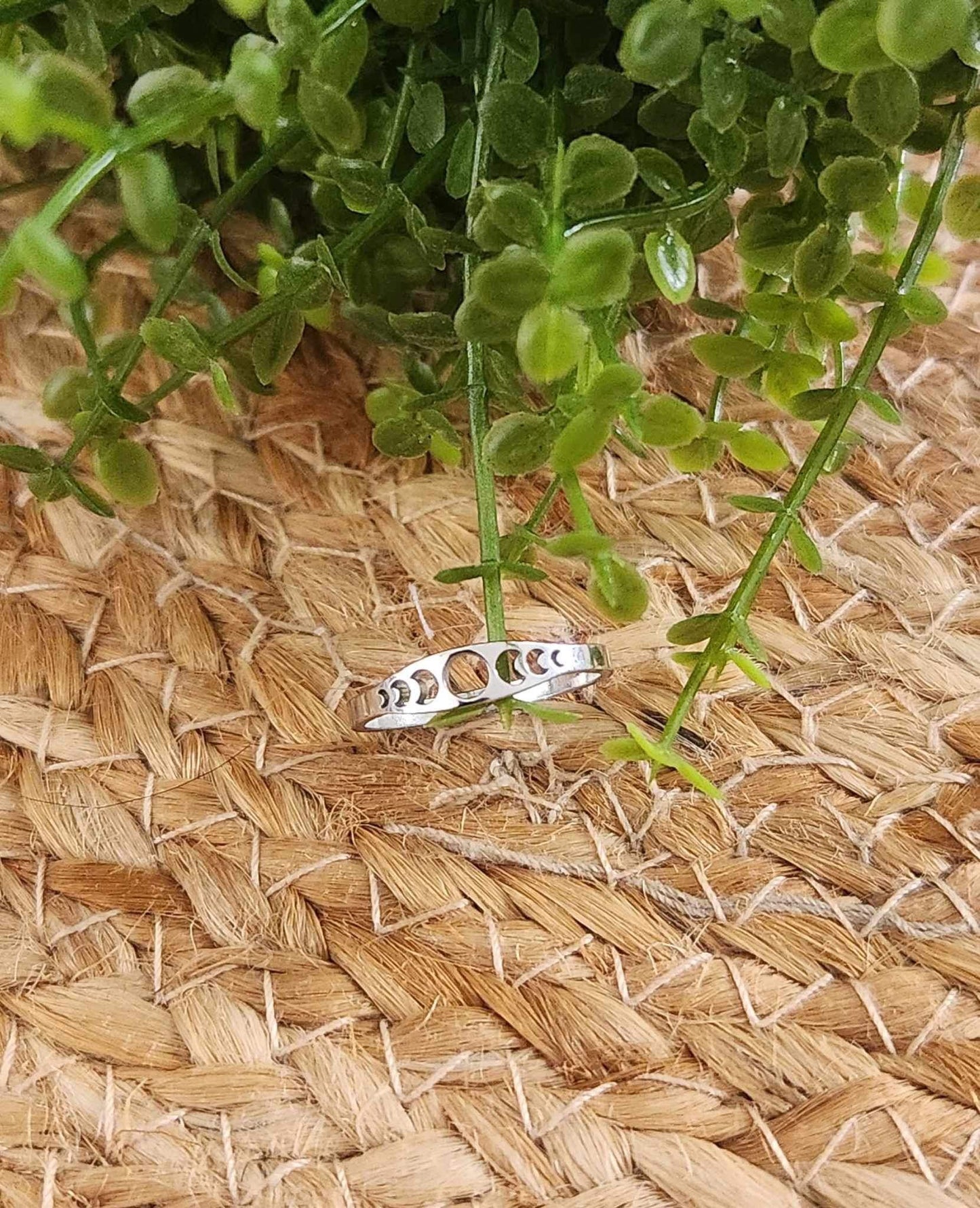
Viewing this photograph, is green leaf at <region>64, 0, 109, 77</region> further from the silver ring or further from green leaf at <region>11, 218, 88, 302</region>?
the silver ring

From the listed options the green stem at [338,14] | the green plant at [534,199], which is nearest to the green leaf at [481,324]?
the green plant at [534,199]

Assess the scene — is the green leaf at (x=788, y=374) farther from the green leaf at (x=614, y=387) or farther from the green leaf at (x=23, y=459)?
the green leaf at (x=23, y=459)

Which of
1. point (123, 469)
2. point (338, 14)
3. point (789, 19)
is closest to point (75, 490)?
point (123, 469)

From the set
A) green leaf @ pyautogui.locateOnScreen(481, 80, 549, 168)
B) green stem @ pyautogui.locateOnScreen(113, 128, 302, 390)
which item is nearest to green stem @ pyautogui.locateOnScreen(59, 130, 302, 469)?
green stem @ pyautogui.locateOnScreen(113, 128, 302, 390)

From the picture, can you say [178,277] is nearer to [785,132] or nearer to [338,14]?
[338,14]

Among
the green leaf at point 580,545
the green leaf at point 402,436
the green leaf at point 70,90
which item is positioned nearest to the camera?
the green leaf at point 70,90

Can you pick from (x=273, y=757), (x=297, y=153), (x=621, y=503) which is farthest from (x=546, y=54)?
(x=273, y=757)
